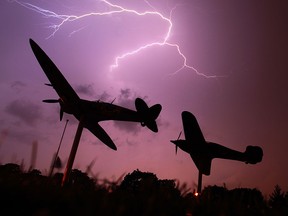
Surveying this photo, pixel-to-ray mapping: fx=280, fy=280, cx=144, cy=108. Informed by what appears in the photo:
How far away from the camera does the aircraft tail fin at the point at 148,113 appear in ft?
64.2

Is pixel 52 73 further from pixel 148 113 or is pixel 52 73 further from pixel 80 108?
pixel 148 113

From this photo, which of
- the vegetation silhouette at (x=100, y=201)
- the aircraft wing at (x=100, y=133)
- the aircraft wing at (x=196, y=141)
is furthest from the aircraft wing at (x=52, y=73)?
the vegetation silhouette at (x=100, y=201)

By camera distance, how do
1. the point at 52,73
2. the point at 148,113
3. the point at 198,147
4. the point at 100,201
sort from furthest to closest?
1. the point at 198,147
2. the point at 148,113
3. the point at 52,73
4. the point at 100,201

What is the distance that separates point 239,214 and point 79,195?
2.26 m

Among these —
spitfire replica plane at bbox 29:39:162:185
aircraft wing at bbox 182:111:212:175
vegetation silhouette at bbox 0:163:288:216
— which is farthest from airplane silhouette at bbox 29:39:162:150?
vegetation silhouette at bbox 0:163:288:216

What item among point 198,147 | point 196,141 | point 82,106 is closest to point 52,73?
point 82,106

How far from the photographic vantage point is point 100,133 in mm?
21844

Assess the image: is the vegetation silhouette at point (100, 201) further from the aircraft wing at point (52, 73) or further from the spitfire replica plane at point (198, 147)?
the spitfire replica plane at point (198, 147)

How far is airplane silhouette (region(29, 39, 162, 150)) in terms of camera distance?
16234mm

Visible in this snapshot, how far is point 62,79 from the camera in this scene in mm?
16469

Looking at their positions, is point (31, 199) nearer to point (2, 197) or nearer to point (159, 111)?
point (2, 197)

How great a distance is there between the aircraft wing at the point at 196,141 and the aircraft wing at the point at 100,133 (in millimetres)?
6586

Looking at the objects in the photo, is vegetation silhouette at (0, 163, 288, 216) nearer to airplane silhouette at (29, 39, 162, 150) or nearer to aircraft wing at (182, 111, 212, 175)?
A: airplane silhouette at (29, 39, 162, 150)

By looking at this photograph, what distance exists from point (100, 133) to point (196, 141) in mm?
8272
